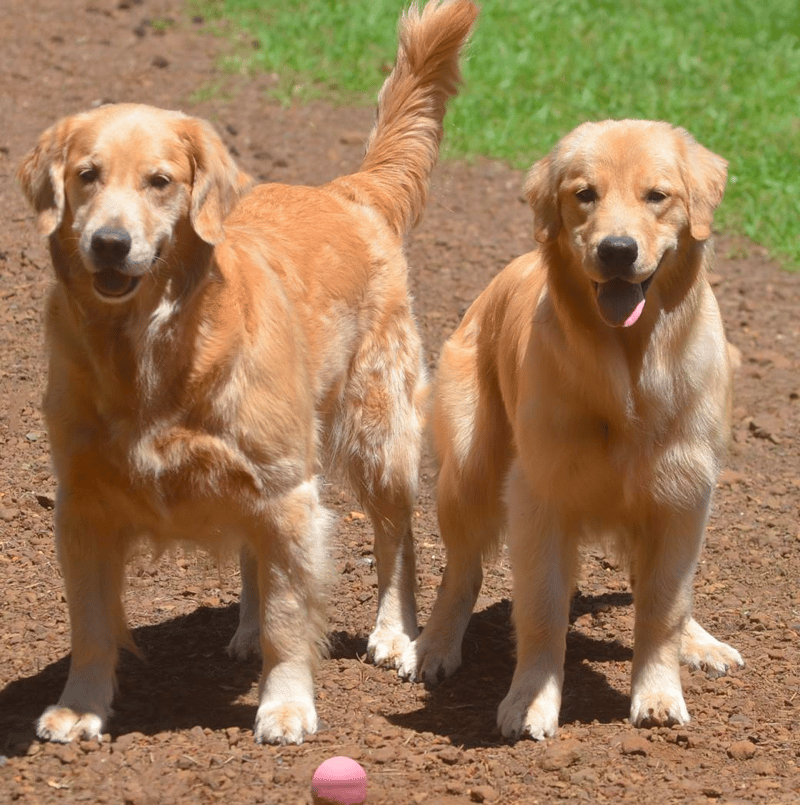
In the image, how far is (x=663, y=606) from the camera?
14.8 feet

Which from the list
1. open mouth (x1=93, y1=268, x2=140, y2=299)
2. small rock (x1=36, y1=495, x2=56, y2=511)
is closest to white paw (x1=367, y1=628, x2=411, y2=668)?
small rock (x1=36, y1=495, x2=56, y2=511)

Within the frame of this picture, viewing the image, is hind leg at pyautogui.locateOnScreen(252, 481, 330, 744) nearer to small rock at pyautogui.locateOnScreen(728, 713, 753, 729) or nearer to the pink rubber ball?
the pink rubber ball

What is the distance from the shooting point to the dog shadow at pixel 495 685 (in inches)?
184

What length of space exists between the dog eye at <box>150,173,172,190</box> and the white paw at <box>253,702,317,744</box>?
5.79ft

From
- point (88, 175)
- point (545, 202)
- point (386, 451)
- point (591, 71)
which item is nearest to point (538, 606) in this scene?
point (386, 451)

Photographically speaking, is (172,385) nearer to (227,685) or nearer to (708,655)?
(227,685)

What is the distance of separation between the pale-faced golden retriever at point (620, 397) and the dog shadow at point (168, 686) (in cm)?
109

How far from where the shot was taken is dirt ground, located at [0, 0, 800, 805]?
162 inches

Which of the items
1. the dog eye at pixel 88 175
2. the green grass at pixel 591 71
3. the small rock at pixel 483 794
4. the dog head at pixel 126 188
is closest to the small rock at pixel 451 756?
the small rock at pixel 483 794

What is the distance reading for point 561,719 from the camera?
184 inches

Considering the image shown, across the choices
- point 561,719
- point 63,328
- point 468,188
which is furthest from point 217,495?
point 468,188

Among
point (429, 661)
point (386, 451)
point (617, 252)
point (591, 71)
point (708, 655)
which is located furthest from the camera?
point (591, 71)

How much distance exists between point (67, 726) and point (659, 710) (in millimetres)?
1977

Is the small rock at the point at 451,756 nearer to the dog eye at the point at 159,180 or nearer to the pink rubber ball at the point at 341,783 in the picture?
the pink rubber ball at the point at 341,783
